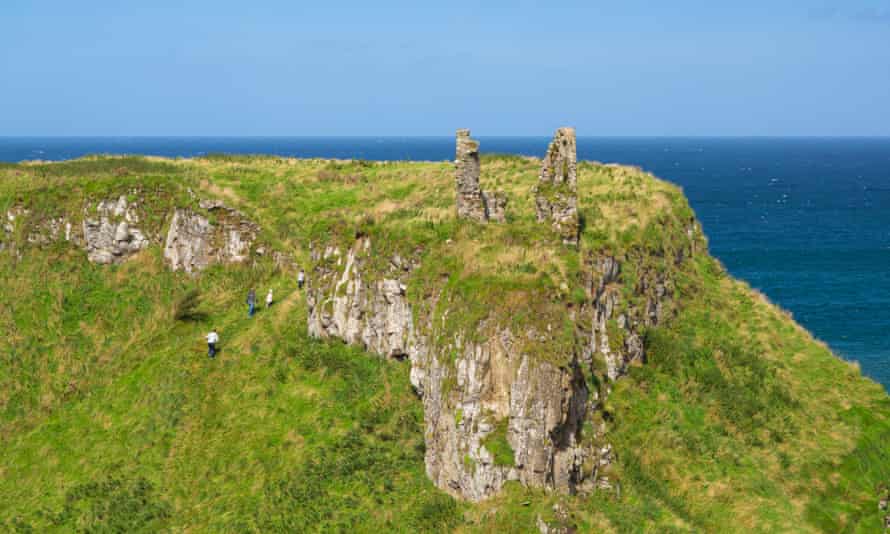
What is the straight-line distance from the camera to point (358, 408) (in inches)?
1361

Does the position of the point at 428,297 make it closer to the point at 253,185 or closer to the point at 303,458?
the point at 303,458

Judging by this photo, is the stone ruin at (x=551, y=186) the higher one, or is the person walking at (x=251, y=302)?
the stone ruin at (x=551, y=186)

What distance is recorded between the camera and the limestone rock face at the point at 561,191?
35.2 meters

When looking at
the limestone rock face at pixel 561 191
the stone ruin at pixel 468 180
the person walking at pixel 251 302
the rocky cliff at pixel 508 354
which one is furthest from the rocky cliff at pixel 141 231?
the limestone rock face at pixel 561 191

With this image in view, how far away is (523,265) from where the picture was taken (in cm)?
3075

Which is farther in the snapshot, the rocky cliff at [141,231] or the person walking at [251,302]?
the rocky cliff at [141,231]

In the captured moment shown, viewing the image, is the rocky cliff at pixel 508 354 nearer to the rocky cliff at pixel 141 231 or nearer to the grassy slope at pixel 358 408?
the grassy slope at pixel 358 408

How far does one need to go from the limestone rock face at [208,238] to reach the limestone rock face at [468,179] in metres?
18.5

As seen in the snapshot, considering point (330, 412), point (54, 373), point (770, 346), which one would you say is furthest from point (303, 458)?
point (770, 346)

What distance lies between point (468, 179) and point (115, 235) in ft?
91.3

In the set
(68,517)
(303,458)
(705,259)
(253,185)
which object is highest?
(253,185)

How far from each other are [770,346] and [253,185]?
35.7m

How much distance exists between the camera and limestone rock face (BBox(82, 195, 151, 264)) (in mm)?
50844

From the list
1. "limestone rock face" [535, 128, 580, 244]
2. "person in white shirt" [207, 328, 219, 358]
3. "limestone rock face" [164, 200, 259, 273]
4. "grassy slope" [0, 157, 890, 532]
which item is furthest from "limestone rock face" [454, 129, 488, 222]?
"limestone rock face" [164, 200, 259, 273]
